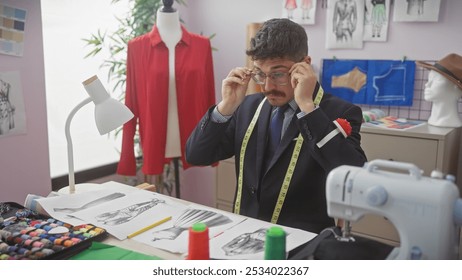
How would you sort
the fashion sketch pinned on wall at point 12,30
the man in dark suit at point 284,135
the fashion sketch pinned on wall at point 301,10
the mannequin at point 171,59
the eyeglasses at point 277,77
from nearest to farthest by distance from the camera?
the man in dark suit at point 284,135 < the eyeglasses at point 277,77 < the fashion sketch pinned on wall at point 12,30 < the mannequin at point 171,59 < the fashion sketch pinned on wall at point 301,10

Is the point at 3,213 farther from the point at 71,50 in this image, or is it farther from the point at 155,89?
the point at 71,50

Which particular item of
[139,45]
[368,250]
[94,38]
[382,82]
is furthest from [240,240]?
[94,38]

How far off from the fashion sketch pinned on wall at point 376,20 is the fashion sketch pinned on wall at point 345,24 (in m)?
0.04

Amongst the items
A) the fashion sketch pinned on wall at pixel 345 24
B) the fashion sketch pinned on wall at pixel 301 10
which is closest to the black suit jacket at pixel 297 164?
the fashion sketch pinned on wall at pixel 345 24

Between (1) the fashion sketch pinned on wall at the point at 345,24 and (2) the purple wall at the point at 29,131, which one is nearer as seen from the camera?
(2) the purple wall at the point at 29,131

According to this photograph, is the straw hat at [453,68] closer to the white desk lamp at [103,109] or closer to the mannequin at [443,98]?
the mannequin at [443,98]

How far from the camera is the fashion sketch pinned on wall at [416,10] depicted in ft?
8.87

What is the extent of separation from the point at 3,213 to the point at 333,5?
2.45 m

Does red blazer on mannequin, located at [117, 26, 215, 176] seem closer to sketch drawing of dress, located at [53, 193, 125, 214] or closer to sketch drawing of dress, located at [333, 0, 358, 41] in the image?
sketch drawing of dress, located at [333, 0, 358, 41]

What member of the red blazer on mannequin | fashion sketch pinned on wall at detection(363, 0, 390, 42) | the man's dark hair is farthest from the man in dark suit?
fashion sketch pinned on wall at detection(363, 0, 390, 42)

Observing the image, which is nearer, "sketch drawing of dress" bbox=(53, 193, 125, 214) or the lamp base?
"sketch drawing of dress" bbox=(53, 193, 125, 214)

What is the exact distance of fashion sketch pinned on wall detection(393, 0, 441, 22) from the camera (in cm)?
271

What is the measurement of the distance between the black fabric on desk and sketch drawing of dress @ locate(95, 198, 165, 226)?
0.60 meters
